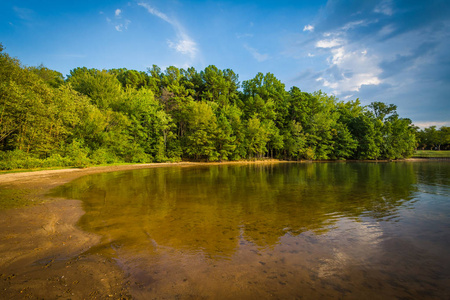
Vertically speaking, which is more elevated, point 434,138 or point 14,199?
point 434,138

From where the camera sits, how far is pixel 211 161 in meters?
45.7

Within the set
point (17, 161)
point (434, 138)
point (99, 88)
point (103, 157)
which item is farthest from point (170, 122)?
point (434, 138)

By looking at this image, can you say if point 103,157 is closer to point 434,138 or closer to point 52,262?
point 52,262

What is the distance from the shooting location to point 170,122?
154 ft

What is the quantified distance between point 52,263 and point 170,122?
146ft

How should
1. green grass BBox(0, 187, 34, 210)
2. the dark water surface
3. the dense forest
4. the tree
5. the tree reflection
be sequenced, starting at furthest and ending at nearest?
the tree < the dense forest < green grass BBox(0, 187, 34, 210) < the tree reflection < the dark water surface

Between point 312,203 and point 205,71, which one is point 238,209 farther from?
point 205,71

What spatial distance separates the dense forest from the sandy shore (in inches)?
791

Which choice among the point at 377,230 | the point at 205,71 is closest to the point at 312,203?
the point at 377,230

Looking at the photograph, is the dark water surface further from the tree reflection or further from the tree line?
the tree line

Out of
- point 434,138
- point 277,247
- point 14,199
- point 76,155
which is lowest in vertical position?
point 277,247

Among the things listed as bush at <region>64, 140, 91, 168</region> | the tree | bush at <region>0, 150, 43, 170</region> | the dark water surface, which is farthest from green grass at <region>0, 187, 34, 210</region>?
the tree

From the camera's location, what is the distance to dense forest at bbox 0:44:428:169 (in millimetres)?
23844

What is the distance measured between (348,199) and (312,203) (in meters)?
2.38
